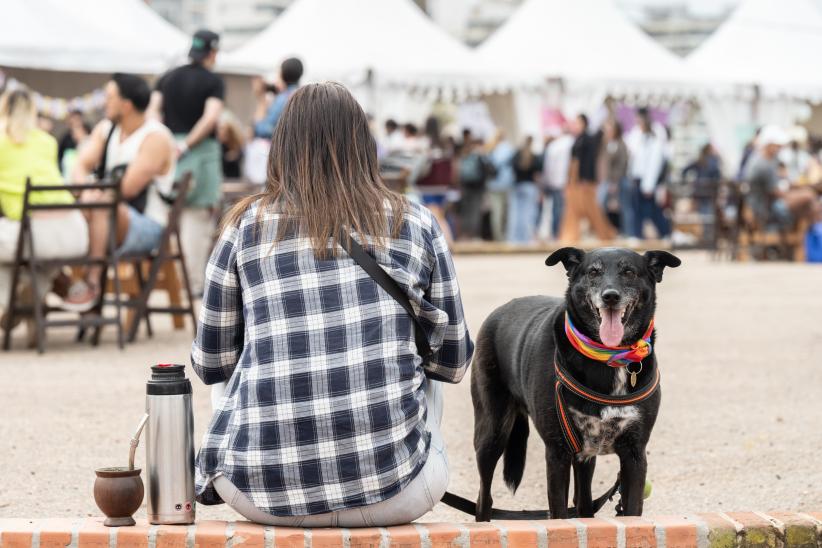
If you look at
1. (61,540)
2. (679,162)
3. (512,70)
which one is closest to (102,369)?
(61,540)

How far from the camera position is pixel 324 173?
3.71 meters

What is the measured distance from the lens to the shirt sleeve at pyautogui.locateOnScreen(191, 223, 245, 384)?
147 inches

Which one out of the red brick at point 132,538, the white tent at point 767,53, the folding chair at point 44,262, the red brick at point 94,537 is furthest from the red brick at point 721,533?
the white tent at point 767,53

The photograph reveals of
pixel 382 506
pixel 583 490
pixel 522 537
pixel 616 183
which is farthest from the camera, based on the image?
pixel 616 183

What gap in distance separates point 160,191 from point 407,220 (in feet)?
20.2

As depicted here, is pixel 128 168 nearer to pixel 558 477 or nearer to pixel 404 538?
pixel 558 477

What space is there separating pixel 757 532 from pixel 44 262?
5.71m

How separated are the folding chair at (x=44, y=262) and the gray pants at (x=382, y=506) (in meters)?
4.97

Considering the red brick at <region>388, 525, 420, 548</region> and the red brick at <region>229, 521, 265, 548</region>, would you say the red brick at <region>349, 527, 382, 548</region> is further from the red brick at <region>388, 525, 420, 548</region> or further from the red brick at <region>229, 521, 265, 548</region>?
the red brick at <region>229, 521, 265, 548</region>

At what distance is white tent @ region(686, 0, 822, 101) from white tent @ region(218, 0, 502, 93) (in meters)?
5.63

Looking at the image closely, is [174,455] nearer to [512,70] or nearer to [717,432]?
[717,432]

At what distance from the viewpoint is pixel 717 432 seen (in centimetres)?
638

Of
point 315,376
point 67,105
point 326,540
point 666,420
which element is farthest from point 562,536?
point 67,105

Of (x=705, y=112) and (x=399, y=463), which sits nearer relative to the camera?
(x=399, y=463)
